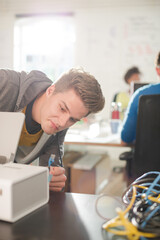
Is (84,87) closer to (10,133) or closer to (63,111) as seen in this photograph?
(63,111)

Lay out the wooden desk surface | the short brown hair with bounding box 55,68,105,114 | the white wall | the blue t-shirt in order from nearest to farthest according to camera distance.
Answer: the wooden desk surface < the short brown hair with bounding box 55,68,105,114 < the blue t-shirt < the white wall

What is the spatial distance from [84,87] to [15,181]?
0.51m

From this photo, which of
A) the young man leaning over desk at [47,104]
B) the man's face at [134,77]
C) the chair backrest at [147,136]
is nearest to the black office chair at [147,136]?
the chair backrest at [147,136]

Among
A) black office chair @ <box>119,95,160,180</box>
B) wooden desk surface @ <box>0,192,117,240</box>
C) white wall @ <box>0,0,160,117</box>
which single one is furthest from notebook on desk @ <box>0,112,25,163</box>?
white wall @ <box>0,0,160,117</box>

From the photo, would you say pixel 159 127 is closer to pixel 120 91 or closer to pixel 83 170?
pixel 83 170

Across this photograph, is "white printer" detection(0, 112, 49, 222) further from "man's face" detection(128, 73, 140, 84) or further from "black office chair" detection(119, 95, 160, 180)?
"man's face" detection(128, 73, 140, 84)

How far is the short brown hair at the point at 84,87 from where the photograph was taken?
1029 mm

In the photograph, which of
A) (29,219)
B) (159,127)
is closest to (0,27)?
(159,127)

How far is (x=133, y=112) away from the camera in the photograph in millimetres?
1825

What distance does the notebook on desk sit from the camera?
2.37ft

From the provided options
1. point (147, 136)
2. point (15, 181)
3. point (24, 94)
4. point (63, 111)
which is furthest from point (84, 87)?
point (147, 136)

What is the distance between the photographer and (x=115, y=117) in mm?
2523

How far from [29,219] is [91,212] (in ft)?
0.47

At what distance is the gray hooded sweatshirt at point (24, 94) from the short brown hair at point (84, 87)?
16 cm
